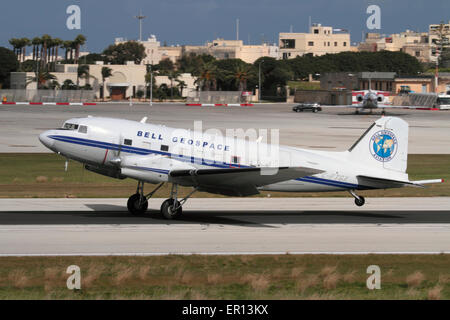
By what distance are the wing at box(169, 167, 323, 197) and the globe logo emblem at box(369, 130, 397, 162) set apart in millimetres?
5527

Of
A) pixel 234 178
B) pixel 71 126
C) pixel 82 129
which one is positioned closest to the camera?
pixel 234 178

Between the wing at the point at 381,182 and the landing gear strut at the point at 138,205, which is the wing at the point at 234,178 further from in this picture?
the wing at the point at 381,182

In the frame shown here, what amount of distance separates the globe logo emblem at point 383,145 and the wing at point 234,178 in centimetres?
553

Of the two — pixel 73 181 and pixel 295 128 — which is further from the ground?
pixel 295 128

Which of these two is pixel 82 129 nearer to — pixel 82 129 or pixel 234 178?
pixel 82 129

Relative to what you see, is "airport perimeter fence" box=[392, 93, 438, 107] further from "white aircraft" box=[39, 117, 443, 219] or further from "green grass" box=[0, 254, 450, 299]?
"green grass" box=[0, 254, 450, 299]

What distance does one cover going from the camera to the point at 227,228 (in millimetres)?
28688

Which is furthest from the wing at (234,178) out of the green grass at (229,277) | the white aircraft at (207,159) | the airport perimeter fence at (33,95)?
the airport perimeter fence at (33,95)

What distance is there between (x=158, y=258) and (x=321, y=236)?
7402 mm

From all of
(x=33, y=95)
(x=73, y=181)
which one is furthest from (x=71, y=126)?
(x=33, y=95)

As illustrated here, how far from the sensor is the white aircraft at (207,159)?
1137 inches

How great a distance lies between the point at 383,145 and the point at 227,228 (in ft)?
27.0
